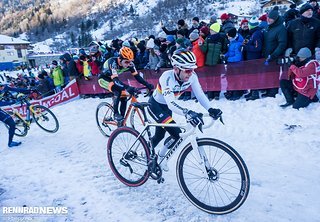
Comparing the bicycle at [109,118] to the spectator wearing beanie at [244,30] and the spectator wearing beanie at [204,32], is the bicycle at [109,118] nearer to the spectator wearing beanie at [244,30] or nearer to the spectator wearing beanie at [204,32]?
the spectator wearing beanie at [204,32]

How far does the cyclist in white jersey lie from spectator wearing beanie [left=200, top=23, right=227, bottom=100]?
166 inches

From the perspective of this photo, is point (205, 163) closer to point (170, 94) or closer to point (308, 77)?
point (170, 94)

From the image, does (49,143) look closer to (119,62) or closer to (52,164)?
(52,164)

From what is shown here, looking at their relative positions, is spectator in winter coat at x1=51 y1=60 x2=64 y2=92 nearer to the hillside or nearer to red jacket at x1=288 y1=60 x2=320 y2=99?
red jacket at x1=288 y1=60 x2=320 y2=99

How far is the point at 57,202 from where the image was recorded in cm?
374

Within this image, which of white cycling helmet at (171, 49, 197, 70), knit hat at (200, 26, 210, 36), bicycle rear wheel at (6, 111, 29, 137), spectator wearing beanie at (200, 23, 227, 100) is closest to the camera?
white cycling helmet at (171, 49, 197, 70)

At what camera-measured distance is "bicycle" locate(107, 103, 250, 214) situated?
3.08m

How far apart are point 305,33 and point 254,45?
1259 mm

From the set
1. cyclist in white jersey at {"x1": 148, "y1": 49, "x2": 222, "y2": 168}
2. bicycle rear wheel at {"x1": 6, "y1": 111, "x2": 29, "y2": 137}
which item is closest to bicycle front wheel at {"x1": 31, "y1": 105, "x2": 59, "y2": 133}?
bicycle rear wheel at {"x1": 6, "y1": 111, "x2": 29, "y2": 137}

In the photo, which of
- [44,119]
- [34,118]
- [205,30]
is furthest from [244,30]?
[34,118]

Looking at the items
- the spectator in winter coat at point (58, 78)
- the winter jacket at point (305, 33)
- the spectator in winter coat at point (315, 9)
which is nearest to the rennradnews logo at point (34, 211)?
the winter jacket at point (305, 33)

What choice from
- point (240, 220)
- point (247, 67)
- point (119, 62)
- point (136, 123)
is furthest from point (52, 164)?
point (247, 67)

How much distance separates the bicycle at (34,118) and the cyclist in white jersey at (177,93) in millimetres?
4517

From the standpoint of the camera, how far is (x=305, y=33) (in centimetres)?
626
